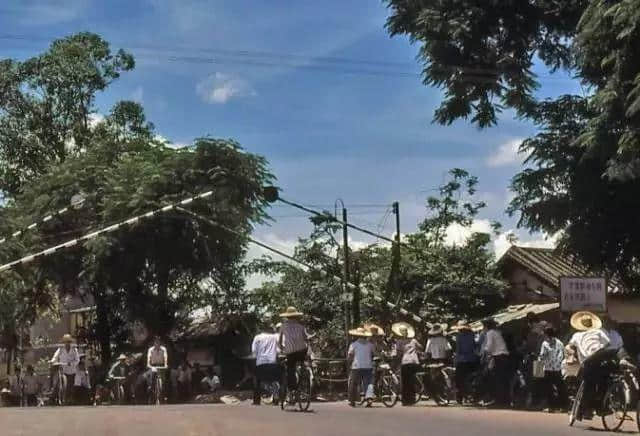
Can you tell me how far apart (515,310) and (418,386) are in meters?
6.39

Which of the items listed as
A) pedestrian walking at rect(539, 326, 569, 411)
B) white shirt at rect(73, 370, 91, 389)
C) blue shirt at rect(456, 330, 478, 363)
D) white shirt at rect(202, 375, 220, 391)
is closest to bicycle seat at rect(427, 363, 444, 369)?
blue shirt at rect(456, 330, 478, 363)

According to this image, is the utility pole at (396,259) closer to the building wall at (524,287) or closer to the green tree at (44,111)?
the building wall at (524,287)

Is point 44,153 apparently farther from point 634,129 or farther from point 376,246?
point 634,129

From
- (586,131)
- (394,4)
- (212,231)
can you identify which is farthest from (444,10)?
(212,231)

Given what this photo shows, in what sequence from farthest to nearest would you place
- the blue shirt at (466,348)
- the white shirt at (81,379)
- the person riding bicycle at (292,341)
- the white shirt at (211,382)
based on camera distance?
the white shirt at (211,382), the white shirt at (81,379), the blue shirt at (466,348), the person riding bicycle at (292,341)

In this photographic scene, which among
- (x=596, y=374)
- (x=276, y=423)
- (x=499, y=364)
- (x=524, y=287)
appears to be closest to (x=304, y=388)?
(x=276, y=423)

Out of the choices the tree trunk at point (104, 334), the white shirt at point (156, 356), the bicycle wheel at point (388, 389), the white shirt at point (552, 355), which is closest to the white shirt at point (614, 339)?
the white shirt at point (552, 355)

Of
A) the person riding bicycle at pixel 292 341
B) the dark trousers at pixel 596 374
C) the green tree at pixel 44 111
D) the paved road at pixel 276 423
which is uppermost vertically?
the green tree at pixel 44 111

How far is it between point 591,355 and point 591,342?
1.34ft

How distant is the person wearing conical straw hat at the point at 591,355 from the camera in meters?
14.3

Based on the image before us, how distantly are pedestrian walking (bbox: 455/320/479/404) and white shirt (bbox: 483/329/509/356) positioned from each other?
2.78ft

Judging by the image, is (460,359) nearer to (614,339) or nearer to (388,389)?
(388,389)

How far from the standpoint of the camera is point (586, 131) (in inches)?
678

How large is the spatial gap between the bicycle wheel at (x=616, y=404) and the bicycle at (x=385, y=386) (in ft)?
22.8
